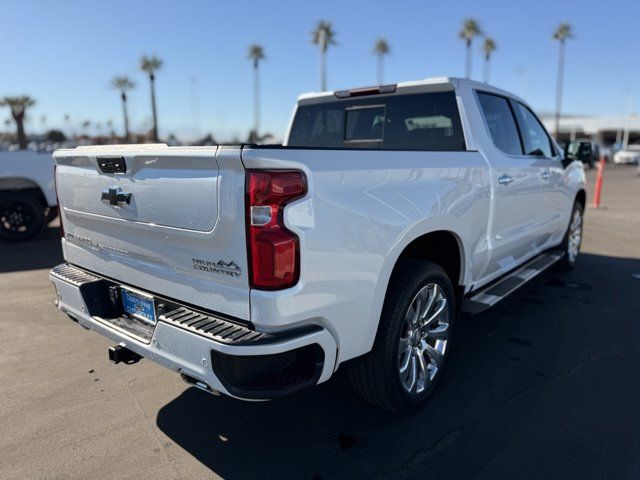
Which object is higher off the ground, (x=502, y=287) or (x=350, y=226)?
(x=350, y=226)

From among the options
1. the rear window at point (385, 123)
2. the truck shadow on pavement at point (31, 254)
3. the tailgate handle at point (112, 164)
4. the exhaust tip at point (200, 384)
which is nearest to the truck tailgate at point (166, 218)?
the tailgate handle at point (112, 164)

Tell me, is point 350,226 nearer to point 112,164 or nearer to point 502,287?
point 112,164

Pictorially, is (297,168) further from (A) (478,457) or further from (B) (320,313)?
(A) (478,457)

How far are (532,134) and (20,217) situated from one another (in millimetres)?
7864

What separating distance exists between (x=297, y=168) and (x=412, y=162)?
0.91 meters

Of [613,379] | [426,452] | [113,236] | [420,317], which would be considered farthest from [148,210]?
[613,379]

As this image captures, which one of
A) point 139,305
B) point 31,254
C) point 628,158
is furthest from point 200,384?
point 628,158

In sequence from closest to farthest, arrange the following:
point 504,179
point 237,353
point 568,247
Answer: point 237,353 < point 504,179 < point 568,247

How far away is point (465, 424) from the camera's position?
115 inches

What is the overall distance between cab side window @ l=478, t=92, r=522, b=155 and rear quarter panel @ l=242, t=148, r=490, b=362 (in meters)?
1.24

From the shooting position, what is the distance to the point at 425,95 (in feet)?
12.9

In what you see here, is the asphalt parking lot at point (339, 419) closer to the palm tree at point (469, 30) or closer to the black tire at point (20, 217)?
the black tire at point (20, 217)

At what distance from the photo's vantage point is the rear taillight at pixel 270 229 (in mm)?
2072

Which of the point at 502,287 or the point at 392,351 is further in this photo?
the point at 502,287
